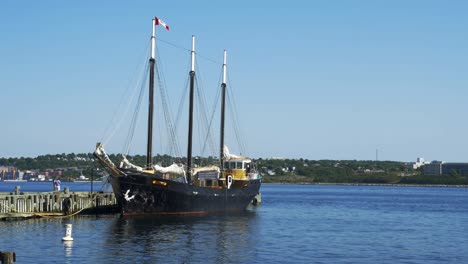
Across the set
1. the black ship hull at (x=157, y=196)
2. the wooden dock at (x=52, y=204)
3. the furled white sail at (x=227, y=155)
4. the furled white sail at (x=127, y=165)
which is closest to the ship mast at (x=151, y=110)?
the furled white sail at (x=127, y=165)

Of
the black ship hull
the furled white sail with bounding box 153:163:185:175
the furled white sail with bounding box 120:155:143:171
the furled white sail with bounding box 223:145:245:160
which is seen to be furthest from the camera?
the furled white sail with bounding box 223:145:245:160

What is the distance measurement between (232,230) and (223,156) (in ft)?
88.6

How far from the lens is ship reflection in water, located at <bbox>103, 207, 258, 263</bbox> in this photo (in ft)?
138

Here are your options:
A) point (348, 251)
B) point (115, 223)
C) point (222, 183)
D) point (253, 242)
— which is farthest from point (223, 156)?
point (348, 251)

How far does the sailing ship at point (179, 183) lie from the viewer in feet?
214

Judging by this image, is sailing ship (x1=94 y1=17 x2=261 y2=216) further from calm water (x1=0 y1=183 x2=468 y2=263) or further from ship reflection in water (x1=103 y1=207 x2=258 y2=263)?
calm water (x1=0 y1=183 x2=468 y2=263)

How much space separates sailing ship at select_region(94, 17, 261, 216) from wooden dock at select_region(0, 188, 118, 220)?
414 centimetres

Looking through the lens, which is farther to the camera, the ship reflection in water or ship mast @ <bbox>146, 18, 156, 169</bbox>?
ship mast @ <bbox>146, 18, 156, 169</bbox>

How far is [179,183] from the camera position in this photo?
67.7m

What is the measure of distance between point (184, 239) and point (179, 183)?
17.0m

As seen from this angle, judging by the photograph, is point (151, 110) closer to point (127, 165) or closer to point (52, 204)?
point (127, 165)

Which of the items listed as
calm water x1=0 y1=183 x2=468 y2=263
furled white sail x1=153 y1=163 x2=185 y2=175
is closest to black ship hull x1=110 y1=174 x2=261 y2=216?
calm water x1=0 y1=183 x2=468 y2=263

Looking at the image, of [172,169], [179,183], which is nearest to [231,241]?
[179,183]

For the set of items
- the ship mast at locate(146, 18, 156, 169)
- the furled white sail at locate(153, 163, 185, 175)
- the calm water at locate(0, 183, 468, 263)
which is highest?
the ship mast at locate(146, 18, 156, 169)
